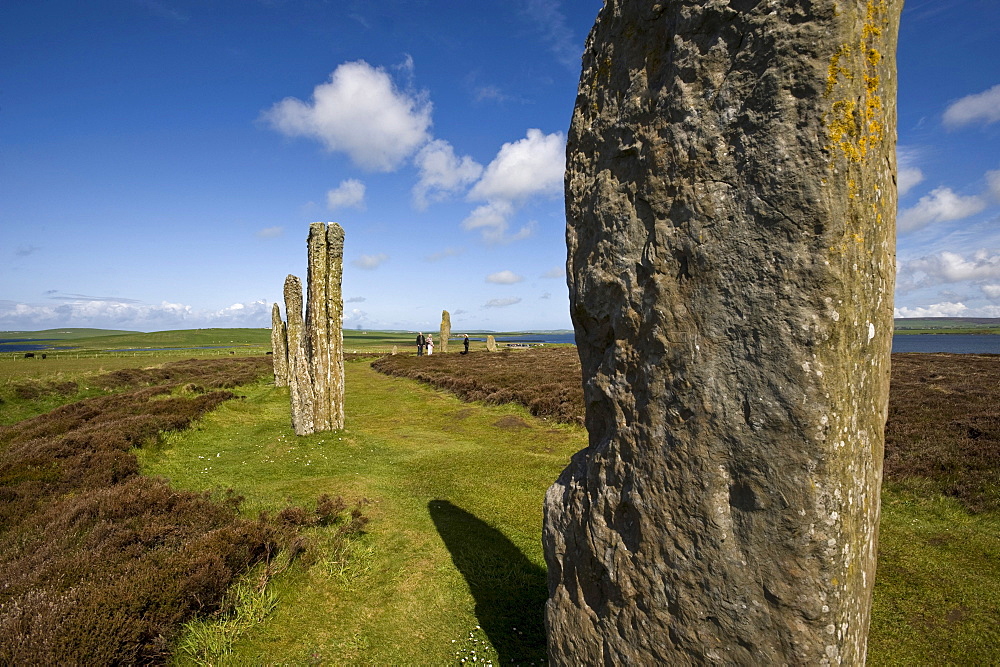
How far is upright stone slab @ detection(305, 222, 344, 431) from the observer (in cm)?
1321

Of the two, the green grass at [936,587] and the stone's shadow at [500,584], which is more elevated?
the green grass at [936,587]

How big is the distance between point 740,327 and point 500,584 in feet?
15.7

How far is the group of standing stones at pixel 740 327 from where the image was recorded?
2674 millimetres

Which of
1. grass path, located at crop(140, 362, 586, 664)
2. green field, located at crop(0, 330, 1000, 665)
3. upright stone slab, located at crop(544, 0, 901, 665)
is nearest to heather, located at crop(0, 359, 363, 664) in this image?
green field, located at crop(0, 330, 1000, 665)

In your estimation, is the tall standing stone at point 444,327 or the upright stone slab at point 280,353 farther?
the tall standing stone at point 444,327

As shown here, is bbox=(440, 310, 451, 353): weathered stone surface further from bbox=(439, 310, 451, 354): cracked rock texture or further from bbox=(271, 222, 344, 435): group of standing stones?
bbox=(271, 222, 344, 435): group of standing stones

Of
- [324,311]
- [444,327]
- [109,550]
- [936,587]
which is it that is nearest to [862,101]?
[936,587]

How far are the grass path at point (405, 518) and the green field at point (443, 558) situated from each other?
23mm

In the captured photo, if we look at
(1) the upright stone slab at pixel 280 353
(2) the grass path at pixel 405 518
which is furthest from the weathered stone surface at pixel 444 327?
(2) the grass path at pixel 405 518

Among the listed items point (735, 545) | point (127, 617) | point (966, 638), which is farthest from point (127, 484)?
point (966, 638)

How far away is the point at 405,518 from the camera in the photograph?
7.91 m

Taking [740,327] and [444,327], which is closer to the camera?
[740,327]

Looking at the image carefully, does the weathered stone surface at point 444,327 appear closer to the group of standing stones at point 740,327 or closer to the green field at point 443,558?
the green field at point 443,558

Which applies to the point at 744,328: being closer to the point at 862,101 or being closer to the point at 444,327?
the point at 862,101
